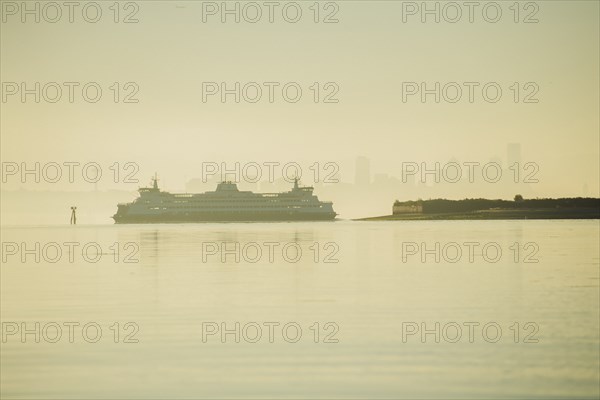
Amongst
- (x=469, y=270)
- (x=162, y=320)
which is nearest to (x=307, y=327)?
(x=162, y=320)

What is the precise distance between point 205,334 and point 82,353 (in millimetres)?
2122

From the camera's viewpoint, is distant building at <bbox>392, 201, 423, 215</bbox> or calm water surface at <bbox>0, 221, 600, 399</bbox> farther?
distant building at <bbox>392, 201, 423, 215</bbox>

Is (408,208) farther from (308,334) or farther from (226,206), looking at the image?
(308,334)

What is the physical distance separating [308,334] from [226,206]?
112 metres

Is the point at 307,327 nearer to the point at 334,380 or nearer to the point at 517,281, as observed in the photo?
the point at 334,380

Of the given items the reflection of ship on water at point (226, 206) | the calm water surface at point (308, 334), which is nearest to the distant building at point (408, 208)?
the reflection of ship on water at point (226, 206)

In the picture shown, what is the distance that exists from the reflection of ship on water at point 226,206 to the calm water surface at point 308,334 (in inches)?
3868

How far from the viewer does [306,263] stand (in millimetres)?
27094

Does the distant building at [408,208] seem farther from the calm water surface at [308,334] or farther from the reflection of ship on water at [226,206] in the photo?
the calm water surface at [308,334]

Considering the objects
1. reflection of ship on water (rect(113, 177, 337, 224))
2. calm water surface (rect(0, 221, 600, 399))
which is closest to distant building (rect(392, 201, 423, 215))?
reflection of ship on water (rect(113, 177, 337, 224))

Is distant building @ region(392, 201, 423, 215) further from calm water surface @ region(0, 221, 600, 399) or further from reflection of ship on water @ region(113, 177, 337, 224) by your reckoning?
calm water surface @ region(0, 221, 600, 399)

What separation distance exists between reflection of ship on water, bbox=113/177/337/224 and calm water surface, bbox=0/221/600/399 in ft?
322

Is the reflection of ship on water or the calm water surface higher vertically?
the reflection of ship on water

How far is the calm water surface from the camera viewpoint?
28.7 feet
